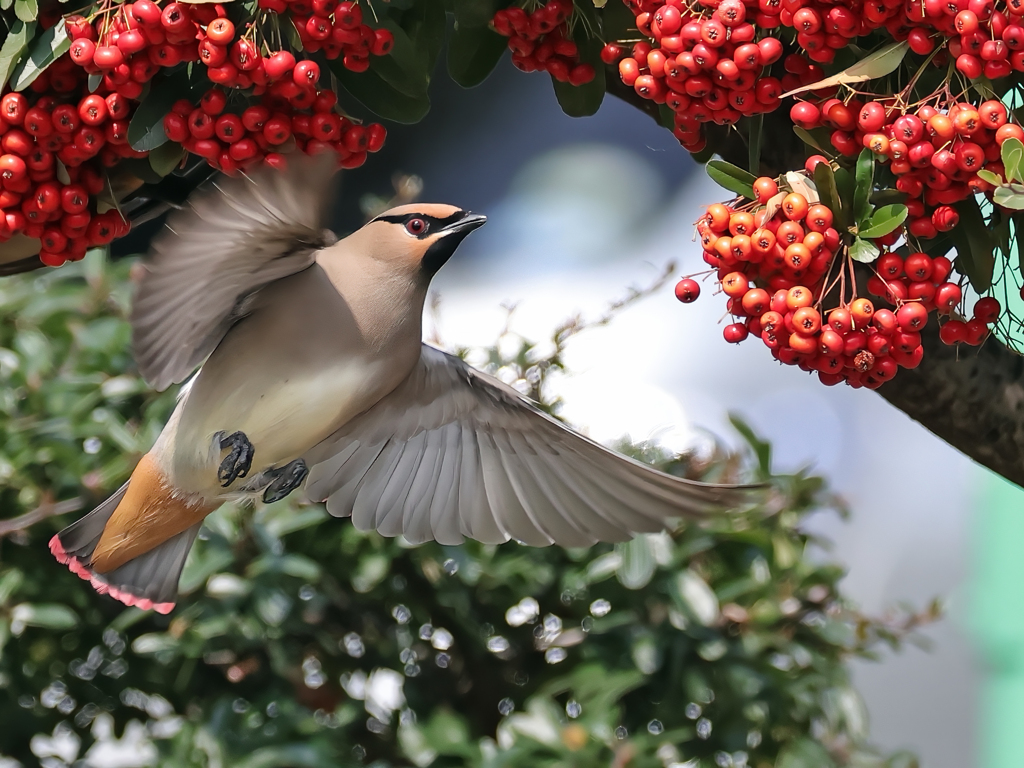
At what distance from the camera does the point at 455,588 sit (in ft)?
6.19

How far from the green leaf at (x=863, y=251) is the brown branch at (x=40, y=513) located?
1309mm

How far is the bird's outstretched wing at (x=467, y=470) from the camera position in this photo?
129 centimetres

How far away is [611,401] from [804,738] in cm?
157

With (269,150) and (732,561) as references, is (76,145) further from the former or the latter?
(732,561)

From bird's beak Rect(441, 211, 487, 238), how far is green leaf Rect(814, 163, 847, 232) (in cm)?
40

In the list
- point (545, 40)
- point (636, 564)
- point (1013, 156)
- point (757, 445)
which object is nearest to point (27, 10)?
point (545, 40)

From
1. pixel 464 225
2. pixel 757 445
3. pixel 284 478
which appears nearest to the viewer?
pixel 464 225

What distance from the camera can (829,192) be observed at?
82 cm

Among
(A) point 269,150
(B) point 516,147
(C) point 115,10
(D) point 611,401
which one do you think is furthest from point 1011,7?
(B) point 516,147

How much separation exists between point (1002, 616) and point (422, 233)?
6.84 ft

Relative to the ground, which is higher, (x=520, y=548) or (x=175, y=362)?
(x=175, y=362)

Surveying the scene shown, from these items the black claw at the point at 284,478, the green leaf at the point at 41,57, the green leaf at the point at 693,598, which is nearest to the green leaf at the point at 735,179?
the green leaf at the point at 41,57

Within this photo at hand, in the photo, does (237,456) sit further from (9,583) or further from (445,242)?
(9,583)

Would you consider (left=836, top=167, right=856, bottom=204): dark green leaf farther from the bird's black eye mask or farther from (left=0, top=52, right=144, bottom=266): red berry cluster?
(left=0, top=52, right=144, bottom=266): red berry cluster
